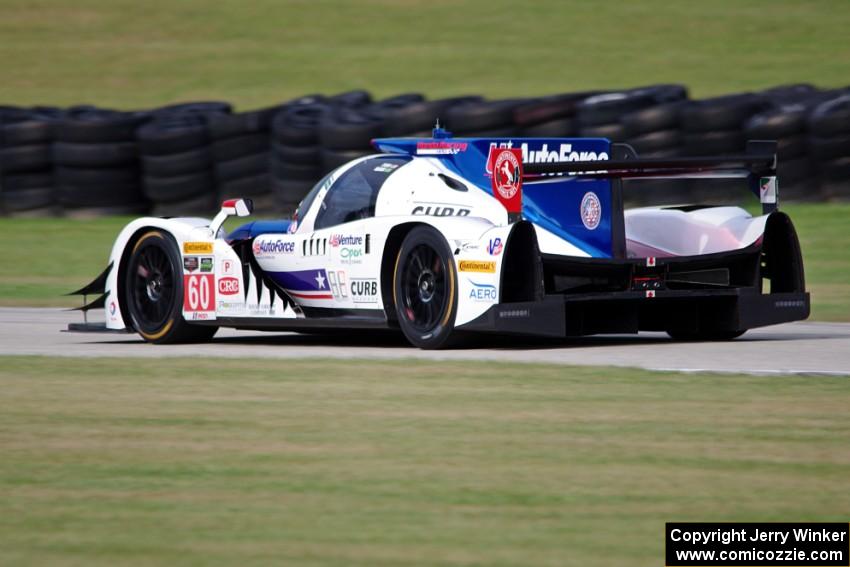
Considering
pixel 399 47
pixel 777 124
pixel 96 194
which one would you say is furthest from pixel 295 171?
pixel 399 47

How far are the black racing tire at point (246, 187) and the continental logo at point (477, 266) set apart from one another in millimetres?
11088

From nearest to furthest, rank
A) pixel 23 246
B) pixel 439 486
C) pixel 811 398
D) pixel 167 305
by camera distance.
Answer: pixel 439 486, pixel 811 398, pixel 167 305, pixel 23 246

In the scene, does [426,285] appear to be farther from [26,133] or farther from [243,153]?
[26,133]

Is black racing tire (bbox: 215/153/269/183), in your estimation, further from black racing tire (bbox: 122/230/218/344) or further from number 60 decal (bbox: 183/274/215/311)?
number 60 decal (bbox: 183/274/215/311)

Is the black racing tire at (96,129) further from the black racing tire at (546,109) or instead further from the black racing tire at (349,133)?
the black racing tire at (546,109)

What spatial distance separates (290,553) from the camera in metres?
4.77

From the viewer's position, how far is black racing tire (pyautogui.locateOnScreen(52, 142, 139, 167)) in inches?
806

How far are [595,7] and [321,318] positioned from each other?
2676 cm

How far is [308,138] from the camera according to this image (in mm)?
20047

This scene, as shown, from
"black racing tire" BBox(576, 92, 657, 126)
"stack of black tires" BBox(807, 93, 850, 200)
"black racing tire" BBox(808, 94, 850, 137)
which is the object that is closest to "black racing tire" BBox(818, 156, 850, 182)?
"stack of black tires" BBox(807, 93, 850, 200)

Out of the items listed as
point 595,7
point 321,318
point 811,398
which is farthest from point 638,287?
point 595,7

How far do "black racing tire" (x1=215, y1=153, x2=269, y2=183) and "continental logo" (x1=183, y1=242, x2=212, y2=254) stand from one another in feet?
29.9

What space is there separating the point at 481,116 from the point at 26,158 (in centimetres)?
586

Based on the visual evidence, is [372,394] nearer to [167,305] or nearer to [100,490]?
[100,490]
